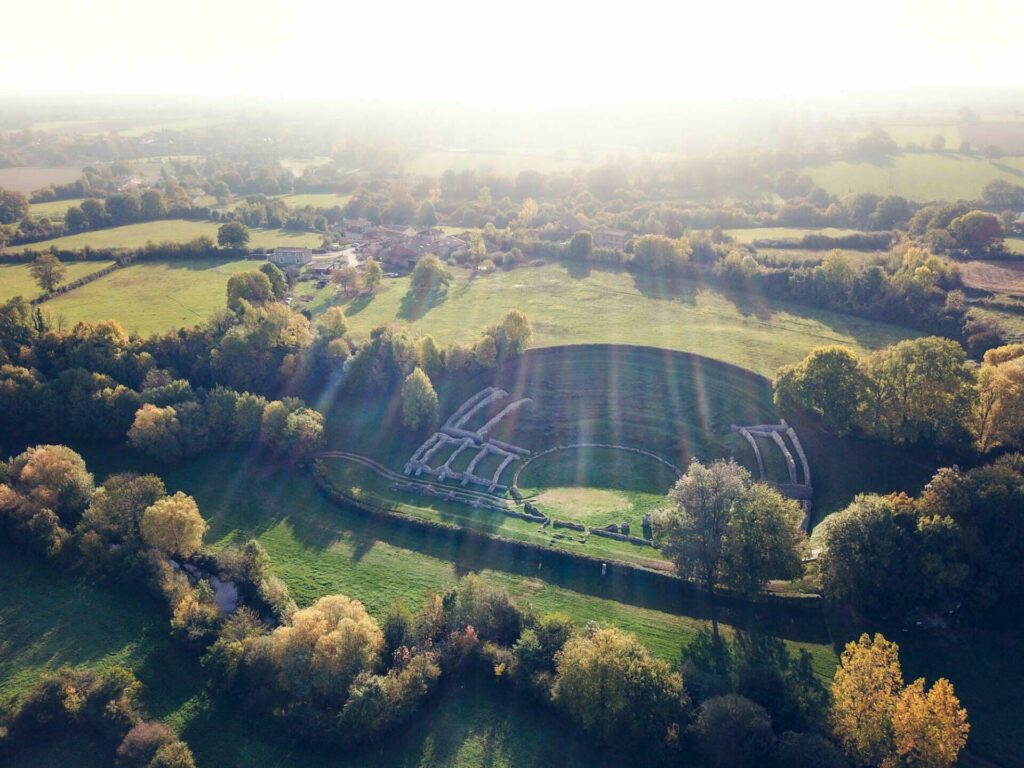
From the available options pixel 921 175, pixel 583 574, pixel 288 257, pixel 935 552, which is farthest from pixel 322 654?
pixel 921 175

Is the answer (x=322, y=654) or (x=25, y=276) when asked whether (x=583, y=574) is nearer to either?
(x=322, y=654)

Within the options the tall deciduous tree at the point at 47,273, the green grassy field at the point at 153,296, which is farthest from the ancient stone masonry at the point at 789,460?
the tall deciduous tree at the point at 47,273

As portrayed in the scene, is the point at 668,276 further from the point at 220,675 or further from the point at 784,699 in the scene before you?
the point at 220,675

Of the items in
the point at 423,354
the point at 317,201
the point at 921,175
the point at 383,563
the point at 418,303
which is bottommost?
the point at 383,563

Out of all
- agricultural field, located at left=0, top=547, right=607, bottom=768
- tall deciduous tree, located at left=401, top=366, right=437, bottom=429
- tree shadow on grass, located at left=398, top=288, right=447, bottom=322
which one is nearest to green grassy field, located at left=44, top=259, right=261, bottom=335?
tree shadow on grass, located at left=398, top=288, right=447, bottom=322

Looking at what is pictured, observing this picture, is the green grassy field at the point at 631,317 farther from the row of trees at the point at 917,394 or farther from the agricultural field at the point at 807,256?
the agricultural field at the point at 807,256

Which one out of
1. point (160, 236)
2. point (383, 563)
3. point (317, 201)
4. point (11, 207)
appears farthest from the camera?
point (317, 201)

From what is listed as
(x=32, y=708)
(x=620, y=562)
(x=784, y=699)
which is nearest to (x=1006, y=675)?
(x=784, y=699)
